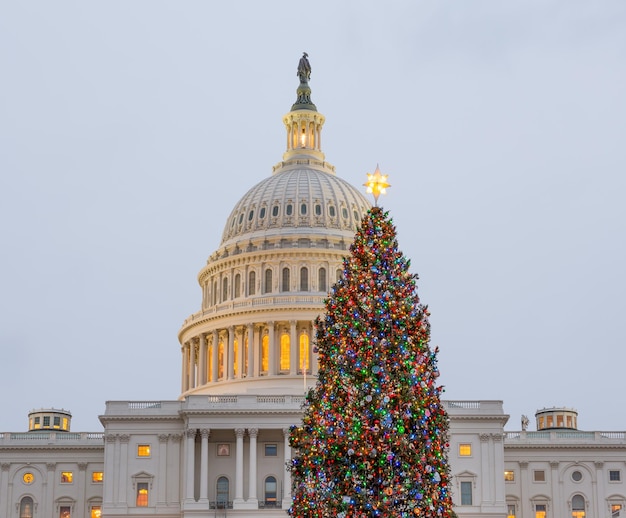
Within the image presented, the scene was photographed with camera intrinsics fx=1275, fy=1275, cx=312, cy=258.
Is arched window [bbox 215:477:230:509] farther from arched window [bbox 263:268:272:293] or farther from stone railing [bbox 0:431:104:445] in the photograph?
arched window [bbox 263:268:272:293]

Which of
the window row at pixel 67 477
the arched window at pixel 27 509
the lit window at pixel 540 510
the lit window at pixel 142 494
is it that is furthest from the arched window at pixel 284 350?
the lit window at pixel 540 510

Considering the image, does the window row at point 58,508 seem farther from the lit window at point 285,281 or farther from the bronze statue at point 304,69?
the bronze statue at point 304,69

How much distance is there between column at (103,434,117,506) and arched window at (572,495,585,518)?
39.8 meters

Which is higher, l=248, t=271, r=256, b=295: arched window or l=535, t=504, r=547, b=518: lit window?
l=248, t=271, r=256, b=295: arched window

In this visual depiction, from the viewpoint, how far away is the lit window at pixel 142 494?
99.9 m

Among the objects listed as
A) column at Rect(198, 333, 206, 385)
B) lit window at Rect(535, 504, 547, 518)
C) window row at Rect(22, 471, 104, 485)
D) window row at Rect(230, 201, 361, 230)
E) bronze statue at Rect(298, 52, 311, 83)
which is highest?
bronze statue at Rect(298, 52, 311, 83)

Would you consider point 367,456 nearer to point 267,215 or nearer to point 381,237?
point 381,237

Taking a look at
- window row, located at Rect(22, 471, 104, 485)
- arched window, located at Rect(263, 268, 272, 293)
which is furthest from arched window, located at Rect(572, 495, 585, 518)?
window row, located at Rect(22, 471, 104, 485)

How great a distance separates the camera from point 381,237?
38188mm

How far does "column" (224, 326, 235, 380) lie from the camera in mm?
117750

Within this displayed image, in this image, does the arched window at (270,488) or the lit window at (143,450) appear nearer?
the arched window at (270,488)

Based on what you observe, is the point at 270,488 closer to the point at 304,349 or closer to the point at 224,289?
the point at 304,349

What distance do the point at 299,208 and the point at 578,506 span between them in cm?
3928

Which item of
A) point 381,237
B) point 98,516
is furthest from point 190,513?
point 381,237
